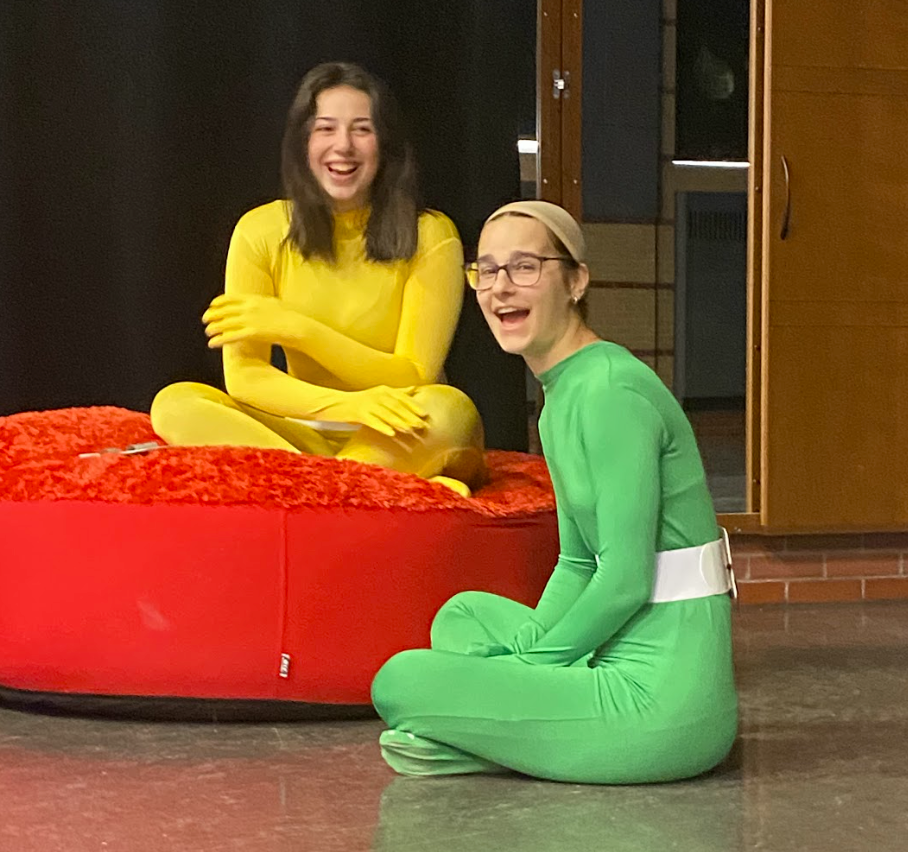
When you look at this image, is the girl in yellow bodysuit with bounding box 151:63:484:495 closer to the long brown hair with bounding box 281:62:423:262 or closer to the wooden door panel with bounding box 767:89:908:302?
the long brown hair with bounding box 281:62:423:262

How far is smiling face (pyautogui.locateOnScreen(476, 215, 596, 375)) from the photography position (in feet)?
6.06

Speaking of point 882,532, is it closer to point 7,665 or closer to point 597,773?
point 597,773

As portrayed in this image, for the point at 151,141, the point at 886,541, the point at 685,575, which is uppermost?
the point at 151,141

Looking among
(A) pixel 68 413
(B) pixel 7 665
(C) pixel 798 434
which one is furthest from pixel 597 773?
(C) pixel 798 434

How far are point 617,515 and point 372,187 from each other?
0.93 meters

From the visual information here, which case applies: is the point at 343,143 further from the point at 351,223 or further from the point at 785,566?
the point at 785,566

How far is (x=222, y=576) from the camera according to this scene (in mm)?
2086

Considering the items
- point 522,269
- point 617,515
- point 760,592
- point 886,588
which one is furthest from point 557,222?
point 886,588

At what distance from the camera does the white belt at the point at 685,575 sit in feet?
5.92

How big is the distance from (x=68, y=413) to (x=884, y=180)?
2026 millimetres

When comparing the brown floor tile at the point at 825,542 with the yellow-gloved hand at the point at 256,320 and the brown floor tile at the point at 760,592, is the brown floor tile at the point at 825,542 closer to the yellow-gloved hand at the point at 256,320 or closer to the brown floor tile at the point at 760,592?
the brown floor tile at the point at 760,592

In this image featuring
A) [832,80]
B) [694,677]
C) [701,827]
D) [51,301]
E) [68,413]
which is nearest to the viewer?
[701,827]

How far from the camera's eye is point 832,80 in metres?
3.21

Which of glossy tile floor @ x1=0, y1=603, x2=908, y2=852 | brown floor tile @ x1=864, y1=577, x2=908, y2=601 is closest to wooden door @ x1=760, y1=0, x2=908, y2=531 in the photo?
brown floor tile @ x1=864, y1=577, x2=908, y2=601
